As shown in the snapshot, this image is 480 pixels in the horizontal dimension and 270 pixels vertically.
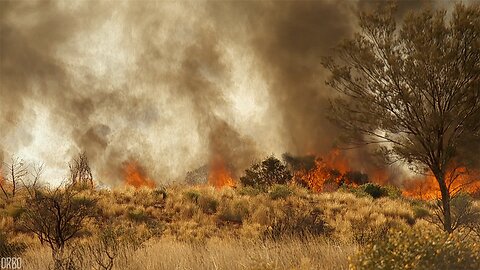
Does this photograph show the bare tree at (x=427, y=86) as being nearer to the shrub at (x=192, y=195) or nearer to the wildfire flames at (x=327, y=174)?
the shrub at (x=192, y=195)

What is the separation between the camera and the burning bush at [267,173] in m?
40.4

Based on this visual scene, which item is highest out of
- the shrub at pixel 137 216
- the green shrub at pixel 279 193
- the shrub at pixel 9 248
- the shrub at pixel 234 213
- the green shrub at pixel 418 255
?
the green shrub at pixel 279 193

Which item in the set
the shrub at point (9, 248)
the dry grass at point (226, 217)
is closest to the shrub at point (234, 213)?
the dry grass at point (226, 217)

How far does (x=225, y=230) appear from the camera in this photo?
1747 centimetres

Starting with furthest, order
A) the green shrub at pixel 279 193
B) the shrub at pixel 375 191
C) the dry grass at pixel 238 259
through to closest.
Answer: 1. the shrub at pixel 375 191
2. the green shrub at pixel 279 193
3. the dry grass at pixel 238 259

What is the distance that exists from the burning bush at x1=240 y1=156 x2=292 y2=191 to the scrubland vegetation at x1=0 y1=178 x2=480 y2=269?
454 inches

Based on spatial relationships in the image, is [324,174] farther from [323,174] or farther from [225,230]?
[225,230]

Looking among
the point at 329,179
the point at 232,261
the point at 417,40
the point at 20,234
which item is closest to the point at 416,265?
the point at 232,261

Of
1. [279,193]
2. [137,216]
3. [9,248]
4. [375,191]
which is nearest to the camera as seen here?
[9,248]

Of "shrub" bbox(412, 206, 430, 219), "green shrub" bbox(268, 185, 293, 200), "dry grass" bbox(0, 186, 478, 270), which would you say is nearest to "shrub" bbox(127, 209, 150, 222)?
"dry grass" bbox(0, 186, 478, 270)

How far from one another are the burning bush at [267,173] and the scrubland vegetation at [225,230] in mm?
11532

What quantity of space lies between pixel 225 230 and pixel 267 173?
2394 cm

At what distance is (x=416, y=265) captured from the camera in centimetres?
416

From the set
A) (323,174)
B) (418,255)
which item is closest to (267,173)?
(323,174)
